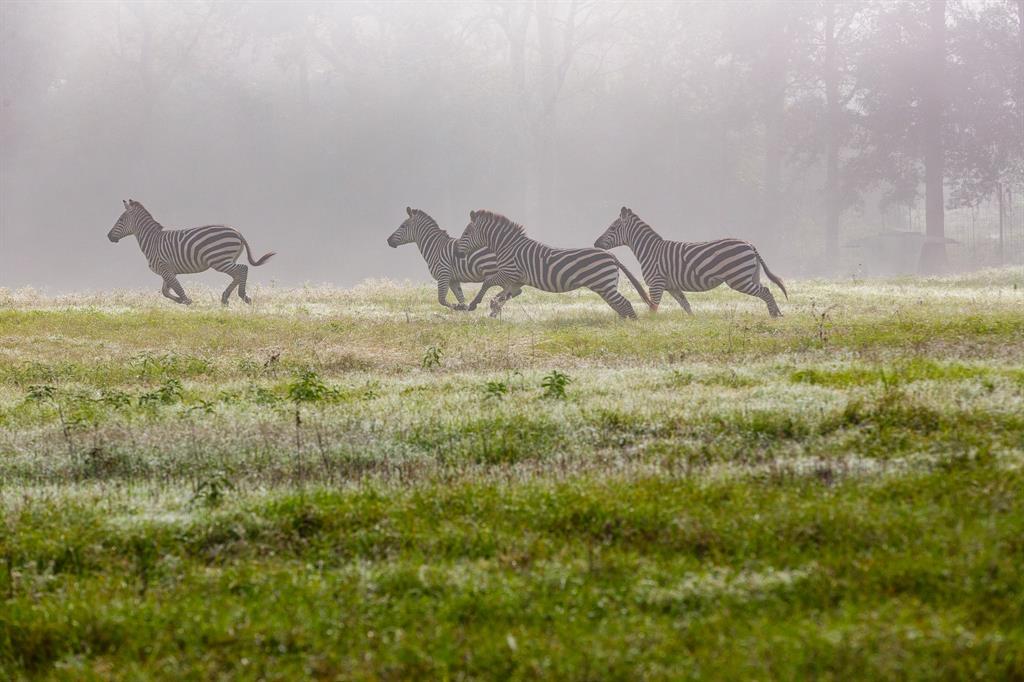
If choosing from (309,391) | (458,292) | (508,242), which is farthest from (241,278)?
(309,391)

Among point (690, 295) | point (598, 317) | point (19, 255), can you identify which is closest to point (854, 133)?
point (690, 295)

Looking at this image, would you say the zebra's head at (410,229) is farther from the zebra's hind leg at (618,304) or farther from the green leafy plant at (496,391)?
the green leafy plant at (496,391)

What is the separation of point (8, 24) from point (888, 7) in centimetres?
4662

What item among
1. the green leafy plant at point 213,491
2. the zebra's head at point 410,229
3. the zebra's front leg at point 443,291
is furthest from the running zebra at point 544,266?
the green leafy plant at point 213,491

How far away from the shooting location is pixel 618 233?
2656 centimetres

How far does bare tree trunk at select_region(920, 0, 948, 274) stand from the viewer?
50.9 metres

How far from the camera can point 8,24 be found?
Result: 203 ft

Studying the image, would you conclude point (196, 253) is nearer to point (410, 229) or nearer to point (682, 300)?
point (410, 229)

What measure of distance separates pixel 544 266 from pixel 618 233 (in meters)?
2.68

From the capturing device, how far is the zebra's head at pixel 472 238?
2625 cm

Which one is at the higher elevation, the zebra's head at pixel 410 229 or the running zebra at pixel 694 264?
the zebra's head at pixel 410 229

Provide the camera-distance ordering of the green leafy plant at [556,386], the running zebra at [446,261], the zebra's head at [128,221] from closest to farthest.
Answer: the green leafy plant at [556,386] < the running zebra at [446,261] < the zebra's head at [128,221]

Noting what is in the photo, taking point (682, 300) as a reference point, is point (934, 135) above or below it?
above

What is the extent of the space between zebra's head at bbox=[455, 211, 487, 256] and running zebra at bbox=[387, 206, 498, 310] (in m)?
0.27
